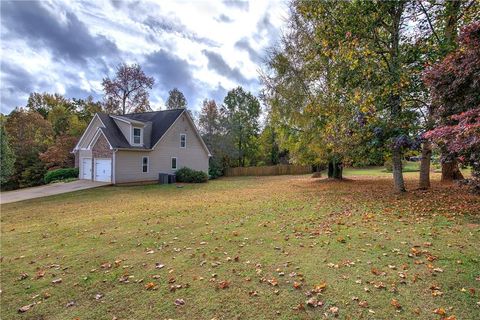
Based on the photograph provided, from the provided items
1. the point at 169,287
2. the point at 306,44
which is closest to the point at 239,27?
the point at 306,44

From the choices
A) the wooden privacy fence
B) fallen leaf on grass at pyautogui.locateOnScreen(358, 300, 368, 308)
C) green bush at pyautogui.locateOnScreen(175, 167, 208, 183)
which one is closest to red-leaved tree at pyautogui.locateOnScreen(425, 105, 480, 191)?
fallen leaf on grass at pyautogui.locateOnScreen(358, 300, 368, 308)

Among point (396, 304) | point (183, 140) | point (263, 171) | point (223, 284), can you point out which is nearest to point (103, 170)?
point (183, 140)

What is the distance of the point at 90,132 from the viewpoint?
23062 millimetres

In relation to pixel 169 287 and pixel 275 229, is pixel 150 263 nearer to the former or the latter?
pixel 169 287

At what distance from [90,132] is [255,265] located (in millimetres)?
22869

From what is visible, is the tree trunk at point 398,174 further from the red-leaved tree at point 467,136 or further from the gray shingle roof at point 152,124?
the gray shingle roof at point 152,124

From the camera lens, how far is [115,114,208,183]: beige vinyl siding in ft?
67.7

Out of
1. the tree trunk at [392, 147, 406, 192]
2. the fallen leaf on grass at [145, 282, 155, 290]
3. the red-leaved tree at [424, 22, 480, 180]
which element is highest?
the red-leaved tree at [424, 22, 480, 180]

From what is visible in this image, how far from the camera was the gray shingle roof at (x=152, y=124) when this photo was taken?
816 inches

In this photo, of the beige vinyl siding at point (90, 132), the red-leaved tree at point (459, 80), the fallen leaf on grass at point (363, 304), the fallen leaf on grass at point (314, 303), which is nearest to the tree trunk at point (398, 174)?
the red-leaved tree at point (459, 80)

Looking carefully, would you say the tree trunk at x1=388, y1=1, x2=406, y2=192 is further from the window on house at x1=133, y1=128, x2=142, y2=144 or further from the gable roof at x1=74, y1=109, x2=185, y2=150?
the window on house at x1=133, y1=128, x2=142, y2=144

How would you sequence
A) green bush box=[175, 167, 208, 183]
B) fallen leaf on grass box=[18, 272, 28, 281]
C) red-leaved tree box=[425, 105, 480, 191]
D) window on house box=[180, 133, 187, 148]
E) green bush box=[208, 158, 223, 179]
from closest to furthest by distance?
red-leaved tree box=[425, 105, 480, 191] < fallen leaf on grass box=[18, 272, 28, 281] < green bush box=[175, 167, 208, 183] < window on house box=[180, 133, 187, 148] < green bush box=[208, 158, 223, 179]

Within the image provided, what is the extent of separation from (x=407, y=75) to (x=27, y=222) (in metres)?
13.3

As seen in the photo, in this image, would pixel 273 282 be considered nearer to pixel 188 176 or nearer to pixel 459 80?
pixel 459 80
